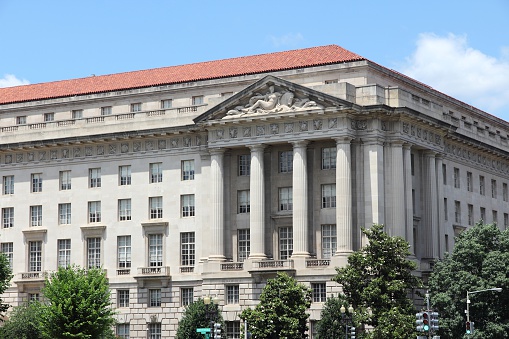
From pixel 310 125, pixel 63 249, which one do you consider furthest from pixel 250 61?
pixel 63 249

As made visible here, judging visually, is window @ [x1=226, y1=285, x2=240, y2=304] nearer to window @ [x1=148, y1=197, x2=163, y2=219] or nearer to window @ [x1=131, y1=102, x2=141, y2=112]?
window @ [x1=148, y1=197, x2=163, y2=219]

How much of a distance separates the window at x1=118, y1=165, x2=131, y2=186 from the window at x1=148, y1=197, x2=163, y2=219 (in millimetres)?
2814

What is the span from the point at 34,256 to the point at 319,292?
1125 inches

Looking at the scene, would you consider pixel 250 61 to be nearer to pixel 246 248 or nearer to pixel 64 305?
pixel 246 248

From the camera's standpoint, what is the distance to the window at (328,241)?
3647 inches

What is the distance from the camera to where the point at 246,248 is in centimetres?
9612

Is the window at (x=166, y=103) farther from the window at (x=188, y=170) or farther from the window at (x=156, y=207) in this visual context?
the window at (x=156, y=207)

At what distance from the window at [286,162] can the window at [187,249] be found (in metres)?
9.85

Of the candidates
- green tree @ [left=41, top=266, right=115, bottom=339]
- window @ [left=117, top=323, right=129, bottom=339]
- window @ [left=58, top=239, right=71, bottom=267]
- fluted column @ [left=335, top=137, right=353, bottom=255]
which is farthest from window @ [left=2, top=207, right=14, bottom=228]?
fluted column @ [left=335, top=137, right=353, bottom=255]

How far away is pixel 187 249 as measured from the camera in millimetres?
98938

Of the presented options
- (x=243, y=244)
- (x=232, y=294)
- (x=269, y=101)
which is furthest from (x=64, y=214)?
(x=269, y=101)

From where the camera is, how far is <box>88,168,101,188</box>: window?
10338 centimetres

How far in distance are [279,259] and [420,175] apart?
1454 centimetres

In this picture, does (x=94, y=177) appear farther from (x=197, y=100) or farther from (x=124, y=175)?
(x=197, y=100)
